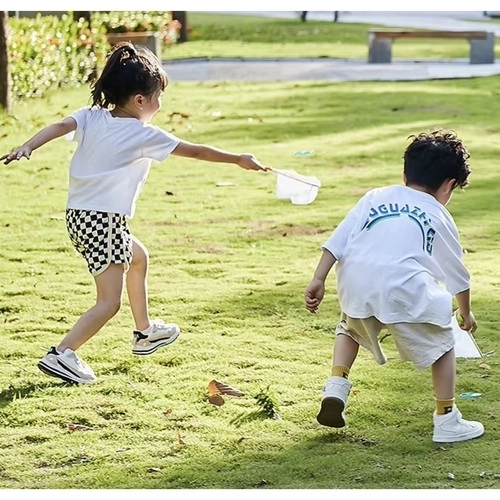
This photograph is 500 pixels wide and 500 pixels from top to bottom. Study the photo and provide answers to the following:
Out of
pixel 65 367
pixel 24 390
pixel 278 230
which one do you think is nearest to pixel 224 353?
pixel 65 367

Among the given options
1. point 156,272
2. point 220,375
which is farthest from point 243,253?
point 220,375

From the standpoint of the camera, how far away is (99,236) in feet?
15.1

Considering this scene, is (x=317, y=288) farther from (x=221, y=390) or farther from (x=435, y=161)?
(x=221, y=390)

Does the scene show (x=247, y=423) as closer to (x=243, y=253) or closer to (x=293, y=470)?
(x=293, y=470)

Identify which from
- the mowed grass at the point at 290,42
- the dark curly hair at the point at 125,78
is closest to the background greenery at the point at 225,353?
the dark curly hair at the point at 125,78

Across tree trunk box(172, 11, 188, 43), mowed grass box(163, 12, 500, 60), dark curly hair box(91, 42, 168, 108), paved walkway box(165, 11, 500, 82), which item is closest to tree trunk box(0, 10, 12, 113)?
paved walkway box(165, 11, 500, 82)

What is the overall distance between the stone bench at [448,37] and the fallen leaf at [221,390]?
44.3 ft

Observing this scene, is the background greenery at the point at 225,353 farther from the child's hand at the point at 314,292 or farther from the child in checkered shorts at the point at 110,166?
the child's hand at the point at 314,292

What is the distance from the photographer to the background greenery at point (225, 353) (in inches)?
147

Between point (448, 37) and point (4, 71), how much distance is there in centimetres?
Result: 805

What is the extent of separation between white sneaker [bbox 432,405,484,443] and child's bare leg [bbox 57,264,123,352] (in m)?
1.40

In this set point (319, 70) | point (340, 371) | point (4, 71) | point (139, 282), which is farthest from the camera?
point (319, 70)

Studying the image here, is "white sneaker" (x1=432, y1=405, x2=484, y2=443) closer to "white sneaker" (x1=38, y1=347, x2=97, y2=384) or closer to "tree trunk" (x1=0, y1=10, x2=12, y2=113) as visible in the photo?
"white sneaker" (x1=38, y1=347, x2=97, y2=384)

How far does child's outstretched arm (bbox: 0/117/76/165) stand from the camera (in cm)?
426
